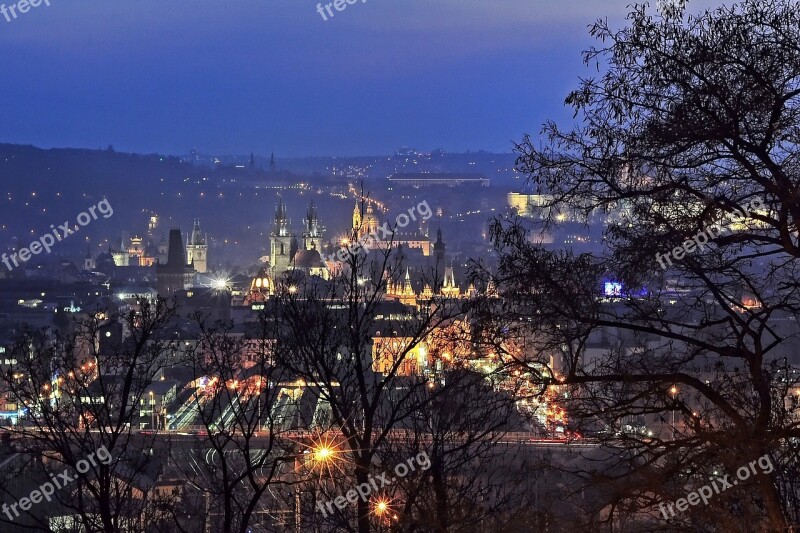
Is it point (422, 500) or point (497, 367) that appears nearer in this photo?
point (497, 367)

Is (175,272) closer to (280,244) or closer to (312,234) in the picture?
(280,244)

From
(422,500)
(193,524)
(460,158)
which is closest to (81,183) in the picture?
(460,158)

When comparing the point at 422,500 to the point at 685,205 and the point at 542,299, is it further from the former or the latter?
the point at 685,205

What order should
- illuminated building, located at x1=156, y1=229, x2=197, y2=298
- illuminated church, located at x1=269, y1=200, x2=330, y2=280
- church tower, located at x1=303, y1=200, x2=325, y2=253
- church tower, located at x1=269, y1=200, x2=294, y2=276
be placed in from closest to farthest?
illuminated church, located at x1=269, y1=200, x2=330, y2=280
illuminated building, located at x1=156, y1=229, x2=197, y2=298
church tower, located at x1=269, y1=200, x2=294, y2=276
church tower, located at x1=303, y1=200, x2=325, y2=253

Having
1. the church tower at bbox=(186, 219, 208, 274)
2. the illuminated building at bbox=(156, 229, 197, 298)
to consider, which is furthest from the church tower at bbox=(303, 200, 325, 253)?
the church tower at bbox=(186, 219, 208, 274)

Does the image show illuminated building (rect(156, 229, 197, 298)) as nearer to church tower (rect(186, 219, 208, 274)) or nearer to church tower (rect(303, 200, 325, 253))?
church tower (rect(303, 200, 325, 253))

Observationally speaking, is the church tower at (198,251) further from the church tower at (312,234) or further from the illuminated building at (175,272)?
the illuminated building at (175,272)

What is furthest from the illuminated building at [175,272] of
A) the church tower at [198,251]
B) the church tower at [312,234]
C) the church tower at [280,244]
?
the church tower at [198,251]

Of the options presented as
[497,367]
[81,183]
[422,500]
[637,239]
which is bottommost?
[422,500]

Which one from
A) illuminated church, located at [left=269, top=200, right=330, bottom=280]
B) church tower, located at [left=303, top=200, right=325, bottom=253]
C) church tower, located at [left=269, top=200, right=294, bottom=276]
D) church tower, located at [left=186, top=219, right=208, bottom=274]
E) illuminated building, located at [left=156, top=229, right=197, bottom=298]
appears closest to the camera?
illuminated church, located at [left=269, top=200, right=330, bottom=280]

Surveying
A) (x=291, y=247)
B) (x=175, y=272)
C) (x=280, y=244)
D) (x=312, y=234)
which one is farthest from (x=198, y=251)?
(x=175, y=272)

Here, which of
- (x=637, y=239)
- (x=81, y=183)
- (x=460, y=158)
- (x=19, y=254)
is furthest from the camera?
(x=460, y=158)
